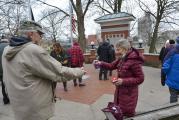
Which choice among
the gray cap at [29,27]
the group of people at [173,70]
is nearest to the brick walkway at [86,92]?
the group of people at [173,70]

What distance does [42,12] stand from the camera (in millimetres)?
26609

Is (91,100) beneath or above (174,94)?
beneath

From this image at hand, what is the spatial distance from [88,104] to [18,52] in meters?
4.92

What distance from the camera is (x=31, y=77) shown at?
113 inches

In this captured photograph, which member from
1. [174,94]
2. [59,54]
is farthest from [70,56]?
[174,94]

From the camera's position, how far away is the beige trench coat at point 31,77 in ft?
9.28

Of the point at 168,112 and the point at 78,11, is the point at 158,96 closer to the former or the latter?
the point at 168,112

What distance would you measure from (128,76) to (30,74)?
182cm

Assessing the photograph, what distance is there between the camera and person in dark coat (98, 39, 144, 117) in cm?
412

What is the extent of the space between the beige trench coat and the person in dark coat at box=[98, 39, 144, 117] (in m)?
1.33

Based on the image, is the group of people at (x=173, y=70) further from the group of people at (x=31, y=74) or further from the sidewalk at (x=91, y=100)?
the group of people at (x=31, y=74)

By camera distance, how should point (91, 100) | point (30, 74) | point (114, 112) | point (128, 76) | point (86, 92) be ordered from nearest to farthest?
point (30, 74), point (114, 112), point (128, 76), point (91, 100), point (86, 92)

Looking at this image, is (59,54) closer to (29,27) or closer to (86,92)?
(86,92)

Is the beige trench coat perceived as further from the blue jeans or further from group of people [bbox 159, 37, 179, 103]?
the blue jeans
